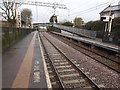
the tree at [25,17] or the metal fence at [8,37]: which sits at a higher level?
the tree at [25,17]

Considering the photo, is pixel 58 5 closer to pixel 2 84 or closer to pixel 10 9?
pixel 10 9

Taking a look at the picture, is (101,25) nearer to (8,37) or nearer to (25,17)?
(8,37)

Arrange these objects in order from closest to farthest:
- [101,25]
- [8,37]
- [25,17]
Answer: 1. [8,37]
2. [101,25]
3. [25,17]

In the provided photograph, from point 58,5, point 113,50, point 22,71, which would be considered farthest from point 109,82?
point 58,5

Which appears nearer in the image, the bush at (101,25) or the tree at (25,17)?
the bush at (101,25)

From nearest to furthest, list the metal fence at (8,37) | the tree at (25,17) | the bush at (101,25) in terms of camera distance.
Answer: the metal fence at (8,37)
the bush at (101,25)
the tree at (25,17)

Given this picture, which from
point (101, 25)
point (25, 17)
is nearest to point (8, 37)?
point (101, 25)

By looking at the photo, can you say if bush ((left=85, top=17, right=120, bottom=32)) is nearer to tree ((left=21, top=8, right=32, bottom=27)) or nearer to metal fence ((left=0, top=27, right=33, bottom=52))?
metal fence ((left=0, top=27, right=33, bottom=52))

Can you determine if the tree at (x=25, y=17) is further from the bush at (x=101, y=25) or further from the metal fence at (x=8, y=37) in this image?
the metal fence at (x=8, y=37)

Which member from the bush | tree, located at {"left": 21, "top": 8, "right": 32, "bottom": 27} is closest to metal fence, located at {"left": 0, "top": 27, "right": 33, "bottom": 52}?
the bush

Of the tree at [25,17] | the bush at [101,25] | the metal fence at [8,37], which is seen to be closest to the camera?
the metal fence at [8,37]

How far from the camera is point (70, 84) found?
8531 millimetres

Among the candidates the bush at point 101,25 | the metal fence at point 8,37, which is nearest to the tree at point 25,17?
the bush at point 101,25

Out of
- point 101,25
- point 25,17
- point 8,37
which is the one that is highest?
point 25,17
